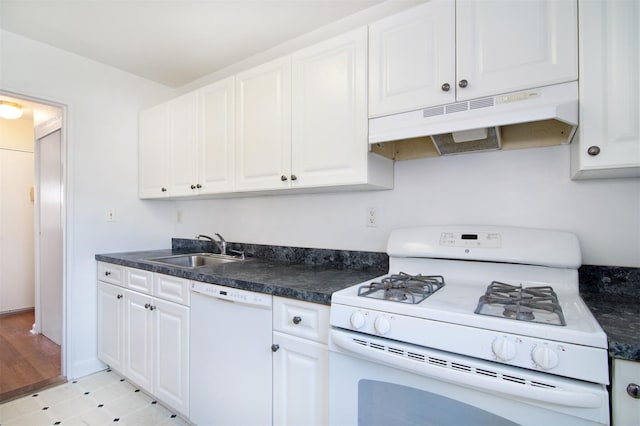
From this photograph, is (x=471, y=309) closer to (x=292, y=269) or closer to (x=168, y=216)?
(x=292, y=269)

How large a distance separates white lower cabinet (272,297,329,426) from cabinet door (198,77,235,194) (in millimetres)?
1044

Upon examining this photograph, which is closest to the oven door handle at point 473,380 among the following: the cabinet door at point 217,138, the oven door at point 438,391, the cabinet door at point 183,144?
the oven door at point 438,391

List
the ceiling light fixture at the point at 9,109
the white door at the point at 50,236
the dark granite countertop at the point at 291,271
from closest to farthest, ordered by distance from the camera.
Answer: the dark granite countertop at the point at 291,271 < the white door at the point at 50,236 < the ceiling light fixture at the point at 9,109

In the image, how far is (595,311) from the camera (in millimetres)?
1026

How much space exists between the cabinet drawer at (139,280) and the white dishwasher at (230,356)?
1.51 ft

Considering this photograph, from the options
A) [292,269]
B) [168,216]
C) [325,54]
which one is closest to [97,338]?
[168,216]

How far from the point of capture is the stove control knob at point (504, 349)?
0.84m

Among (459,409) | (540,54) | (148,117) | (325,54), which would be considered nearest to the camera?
(459,409)

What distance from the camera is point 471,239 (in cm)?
143

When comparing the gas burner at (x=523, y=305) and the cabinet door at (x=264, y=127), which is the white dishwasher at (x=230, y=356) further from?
the gas burner at (x=523, y=305)

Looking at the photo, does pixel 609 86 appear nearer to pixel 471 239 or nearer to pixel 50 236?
pixel 471 239

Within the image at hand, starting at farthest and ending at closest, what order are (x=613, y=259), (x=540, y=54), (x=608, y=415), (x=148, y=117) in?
(x=148, y=117), (x=613, y=259), (x=540, y=54), (x=608, y=415)

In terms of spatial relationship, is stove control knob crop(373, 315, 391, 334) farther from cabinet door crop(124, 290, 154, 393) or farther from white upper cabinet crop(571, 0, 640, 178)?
cabinet door crop(124, 290, 154, 393)

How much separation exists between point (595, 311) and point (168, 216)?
300 centimetres
